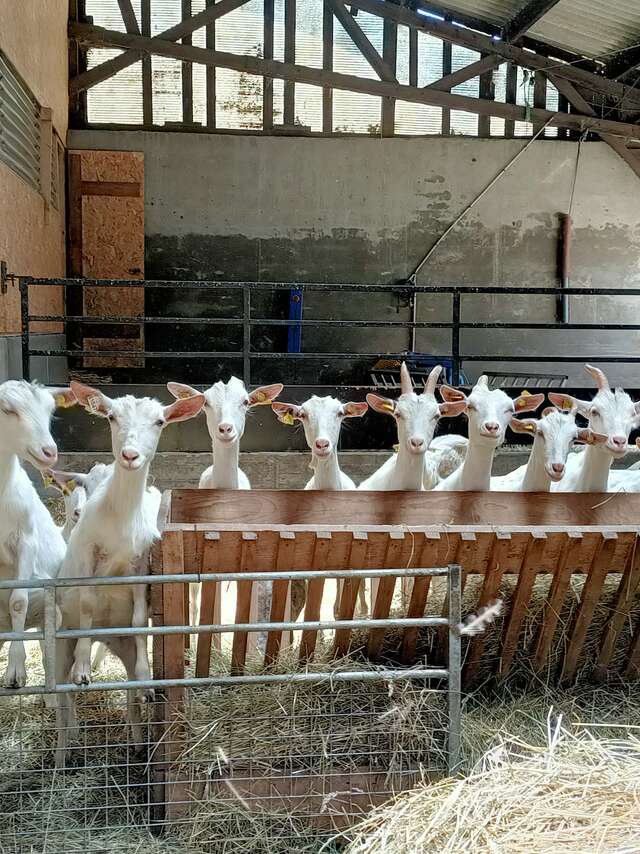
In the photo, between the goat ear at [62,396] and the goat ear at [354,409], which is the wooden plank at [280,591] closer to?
the goat ear at [62,396]

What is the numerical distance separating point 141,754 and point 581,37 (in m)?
11.5

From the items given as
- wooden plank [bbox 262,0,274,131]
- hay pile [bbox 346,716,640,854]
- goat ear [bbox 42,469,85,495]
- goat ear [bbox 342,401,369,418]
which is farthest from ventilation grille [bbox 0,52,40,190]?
hay pile [bbox 346,716,640,854]

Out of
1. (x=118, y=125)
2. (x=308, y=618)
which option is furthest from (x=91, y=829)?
(x=118, y=125)

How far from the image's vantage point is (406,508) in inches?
169

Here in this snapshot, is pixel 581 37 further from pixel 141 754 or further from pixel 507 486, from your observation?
pixel 141 754

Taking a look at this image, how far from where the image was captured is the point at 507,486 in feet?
19.0

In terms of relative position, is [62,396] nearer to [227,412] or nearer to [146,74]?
[227,412]

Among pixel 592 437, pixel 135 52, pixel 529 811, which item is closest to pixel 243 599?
pixel 529 811

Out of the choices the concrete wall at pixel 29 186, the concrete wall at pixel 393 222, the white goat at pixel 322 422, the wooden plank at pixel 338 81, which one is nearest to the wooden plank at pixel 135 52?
the wooden plank at pixel 338 81

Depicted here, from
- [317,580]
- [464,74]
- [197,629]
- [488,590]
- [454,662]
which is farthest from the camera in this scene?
[464,74]

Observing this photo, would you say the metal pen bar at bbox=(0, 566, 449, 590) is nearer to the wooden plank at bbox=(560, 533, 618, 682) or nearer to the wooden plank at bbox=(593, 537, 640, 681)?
the wooden plank at bbox=(560, 533, 618, 682)

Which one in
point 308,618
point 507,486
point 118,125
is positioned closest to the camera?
point 308,618

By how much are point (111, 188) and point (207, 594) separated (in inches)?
419

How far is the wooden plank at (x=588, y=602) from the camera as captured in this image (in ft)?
11.7
